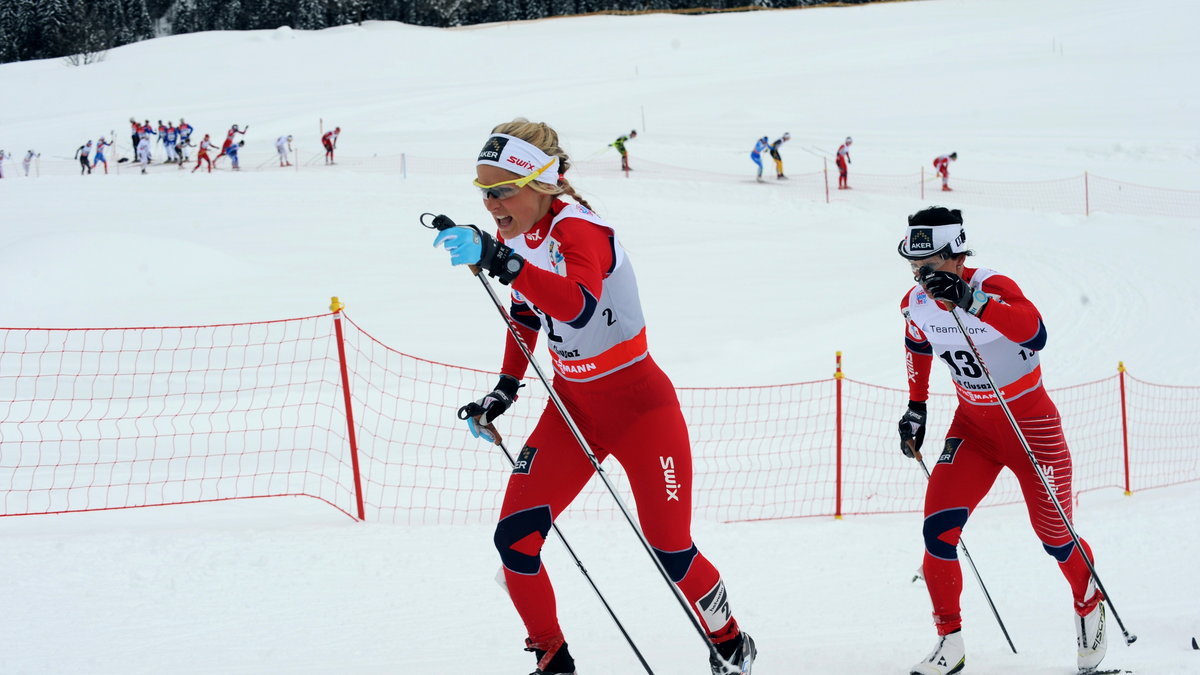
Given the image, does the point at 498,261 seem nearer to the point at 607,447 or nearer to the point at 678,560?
the point at 607,447

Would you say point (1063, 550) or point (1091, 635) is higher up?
point (1063, 550)

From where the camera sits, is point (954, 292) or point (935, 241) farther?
point (935, 241)

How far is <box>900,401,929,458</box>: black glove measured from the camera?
16.1 ft

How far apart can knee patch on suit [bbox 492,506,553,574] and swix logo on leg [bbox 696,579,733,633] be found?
65 centimetres

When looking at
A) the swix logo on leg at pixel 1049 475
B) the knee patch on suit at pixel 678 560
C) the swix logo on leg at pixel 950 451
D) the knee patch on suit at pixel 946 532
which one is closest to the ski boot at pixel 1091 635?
the swix logo on leg at pixel 1049 475

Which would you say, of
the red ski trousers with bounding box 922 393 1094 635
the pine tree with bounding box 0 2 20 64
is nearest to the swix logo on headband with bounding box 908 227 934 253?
the red ski trousers with bounding box 922 393 1094 635

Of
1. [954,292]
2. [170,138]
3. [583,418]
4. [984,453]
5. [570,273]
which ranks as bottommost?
[984,453]

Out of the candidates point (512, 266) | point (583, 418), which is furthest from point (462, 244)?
point (583, 418)

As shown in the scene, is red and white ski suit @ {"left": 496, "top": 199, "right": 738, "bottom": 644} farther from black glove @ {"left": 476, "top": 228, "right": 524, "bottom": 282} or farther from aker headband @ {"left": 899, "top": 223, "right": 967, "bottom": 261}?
aker headband @ {"left": 899, "top": 223, "right": 967, "bottom": 261}

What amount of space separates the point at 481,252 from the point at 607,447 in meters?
1.02

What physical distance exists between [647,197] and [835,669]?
18322 millimetres

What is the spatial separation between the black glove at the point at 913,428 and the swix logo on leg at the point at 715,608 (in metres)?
1.62

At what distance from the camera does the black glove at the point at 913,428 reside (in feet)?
16.1

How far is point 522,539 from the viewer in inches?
144
